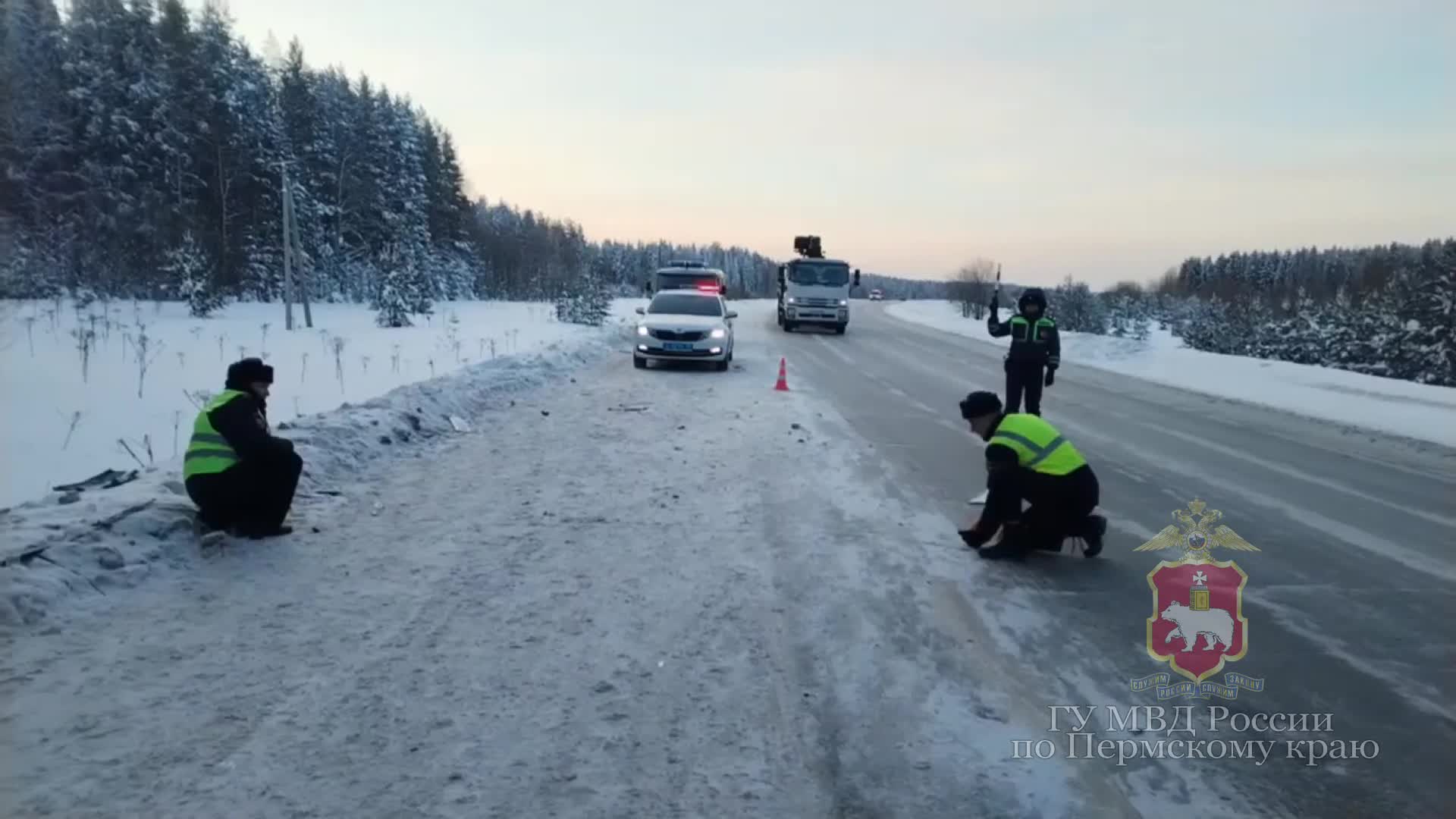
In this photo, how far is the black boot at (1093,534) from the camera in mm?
5406

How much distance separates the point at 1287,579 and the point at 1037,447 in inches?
72.7

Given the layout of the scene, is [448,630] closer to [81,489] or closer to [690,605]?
[690,605]

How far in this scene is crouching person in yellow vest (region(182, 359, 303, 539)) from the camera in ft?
Answer: 17.1

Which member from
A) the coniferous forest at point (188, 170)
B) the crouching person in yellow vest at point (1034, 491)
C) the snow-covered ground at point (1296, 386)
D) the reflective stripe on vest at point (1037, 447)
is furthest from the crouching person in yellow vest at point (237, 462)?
the coniferous forest at point (188, 170)

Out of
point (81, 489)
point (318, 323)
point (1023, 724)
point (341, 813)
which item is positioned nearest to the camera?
point (341, 813)

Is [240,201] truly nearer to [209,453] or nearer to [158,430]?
[158,430]

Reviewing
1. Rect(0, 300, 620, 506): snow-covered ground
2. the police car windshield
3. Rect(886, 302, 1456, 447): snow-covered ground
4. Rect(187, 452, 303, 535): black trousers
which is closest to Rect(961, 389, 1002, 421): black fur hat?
Rect(187, 452, 303, 535): black trousers

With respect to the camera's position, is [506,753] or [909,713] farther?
[909,713]

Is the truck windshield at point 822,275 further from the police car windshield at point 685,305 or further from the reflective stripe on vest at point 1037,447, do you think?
the reflective stripe on vest at point 1037,447

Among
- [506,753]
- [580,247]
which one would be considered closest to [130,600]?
[506,753]

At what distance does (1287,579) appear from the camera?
200 inches

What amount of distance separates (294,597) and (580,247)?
373 ft

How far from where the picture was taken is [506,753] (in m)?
2.99

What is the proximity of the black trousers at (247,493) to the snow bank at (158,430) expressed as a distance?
0.23 m
